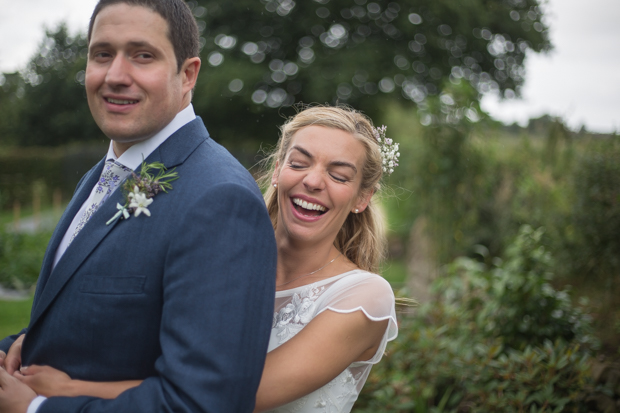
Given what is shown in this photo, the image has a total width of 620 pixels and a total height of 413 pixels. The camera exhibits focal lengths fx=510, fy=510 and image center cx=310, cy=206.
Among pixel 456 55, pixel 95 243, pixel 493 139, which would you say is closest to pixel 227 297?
pixel 95 243

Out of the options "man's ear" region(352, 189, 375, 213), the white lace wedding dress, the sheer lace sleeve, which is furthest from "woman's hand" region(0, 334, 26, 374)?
"man's ear" region(352, 189, 375, 213)

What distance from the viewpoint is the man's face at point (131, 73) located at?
58.2 inches

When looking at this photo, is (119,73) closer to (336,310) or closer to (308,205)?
(308,205)

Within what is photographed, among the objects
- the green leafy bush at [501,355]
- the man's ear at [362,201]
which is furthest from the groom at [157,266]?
the green leafy bush at [501,355]

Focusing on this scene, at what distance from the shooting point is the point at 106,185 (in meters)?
1.64

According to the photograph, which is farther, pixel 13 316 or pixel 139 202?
pixel 13 316

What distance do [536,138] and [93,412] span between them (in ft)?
28.7

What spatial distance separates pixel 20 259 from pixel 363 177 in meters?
7.33

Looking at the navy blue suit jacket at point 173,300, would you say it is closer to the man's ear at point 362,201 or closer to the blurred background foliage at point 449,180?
the man's ear at point 362,201

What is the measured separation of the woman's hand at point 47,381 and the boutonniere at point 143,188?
1.46 ft

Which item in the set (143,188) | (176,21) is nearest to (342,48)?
(176,21)

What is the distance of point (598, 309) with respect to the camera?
173 inches

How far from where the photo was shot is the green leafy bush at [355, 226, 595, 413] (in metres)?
3.25

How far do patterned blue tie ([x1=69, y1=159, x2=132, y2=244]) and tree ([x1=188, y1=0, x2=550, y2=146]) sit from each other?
13187mm
